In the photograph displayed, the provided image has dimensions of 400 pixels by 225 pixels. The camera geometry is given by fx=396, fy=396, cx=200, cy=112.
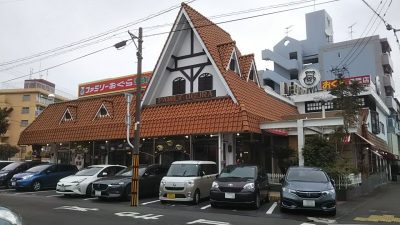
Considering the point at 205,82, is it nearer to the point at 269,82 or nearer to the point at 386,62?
Answer: the point at 386,62

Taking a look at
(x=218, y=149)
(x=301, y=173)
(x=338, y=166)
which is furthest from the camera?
(x=218, y=149)

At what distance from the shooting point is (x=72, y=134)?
27500 mm

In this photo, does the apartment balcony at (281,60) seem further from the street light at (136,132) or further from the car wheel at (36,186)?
the street light at (136,132)

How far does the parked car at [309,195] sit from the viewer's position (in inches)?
511

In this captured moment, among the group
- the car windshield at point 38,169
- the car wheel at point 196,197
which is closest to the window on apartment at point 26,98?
the car windshield at point 38,169

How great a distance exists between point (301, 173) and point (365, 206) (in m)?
3.58

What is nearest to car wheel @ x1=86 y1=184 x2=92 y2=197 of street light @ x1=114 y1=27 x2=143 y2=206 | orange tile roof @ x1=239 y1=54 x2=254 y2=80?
street light @ x1=114 y1=27 x2=143 y2=206

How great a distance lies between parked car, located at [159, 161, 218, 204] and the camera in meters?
15.8

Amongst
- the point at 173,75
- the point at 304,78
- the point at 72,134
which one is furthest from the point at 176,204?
the point at 304,78

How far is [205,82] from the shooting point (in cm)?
2325

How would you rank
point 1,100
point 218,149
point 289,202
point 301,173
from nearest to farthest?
1. point 289,202
2. point 301,173
3. point 218,149
4. point 1,100

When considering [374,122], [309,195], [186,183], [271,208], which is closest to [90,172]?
[186,183]

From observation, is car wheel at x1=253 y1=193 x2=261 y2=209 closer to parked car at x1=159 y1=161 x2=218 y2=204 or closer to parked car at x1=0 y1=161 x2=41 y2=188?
parked car at x1=159 y1=161 x2=218 y2=204

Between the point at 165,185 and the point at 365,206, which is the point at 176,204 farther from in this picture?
the point at 365,206
